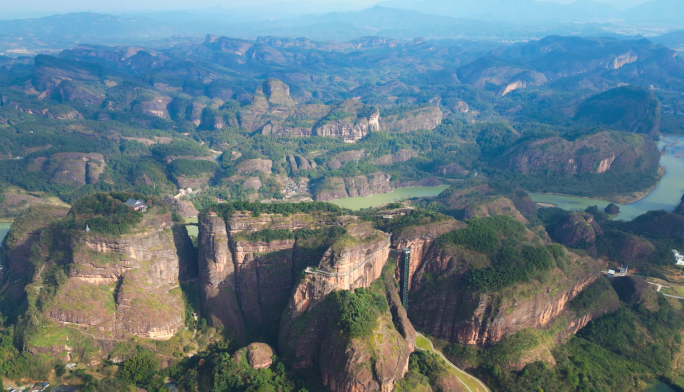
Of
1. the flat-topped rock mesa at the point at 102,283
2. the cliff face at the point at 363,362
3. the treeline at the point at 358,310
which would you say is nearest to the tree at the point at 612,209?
the treeline at the point at 358,310

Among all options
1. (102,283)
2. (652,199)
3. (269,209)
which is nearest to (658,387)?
(269,209)

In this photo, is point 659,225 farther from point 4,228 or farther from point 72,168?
point 72,168

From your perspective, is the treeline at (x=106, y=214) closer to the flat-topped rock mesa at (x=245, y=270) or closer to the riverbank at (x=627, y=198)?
the flat-topped rock mesa at (x=245, y=270)

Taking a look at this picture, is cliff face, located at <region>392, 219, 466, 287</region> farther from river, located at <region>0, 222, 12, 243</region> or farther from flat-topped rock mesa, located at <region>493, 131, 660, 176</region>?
river, located at <region>0, 222, 12, 243</region>

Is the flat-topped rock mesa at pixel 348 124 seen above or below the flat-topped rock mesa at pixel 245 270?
below

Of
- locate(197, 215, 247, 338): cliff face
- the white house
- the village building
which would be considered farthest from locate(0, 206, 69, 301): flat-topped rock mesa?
the white house
